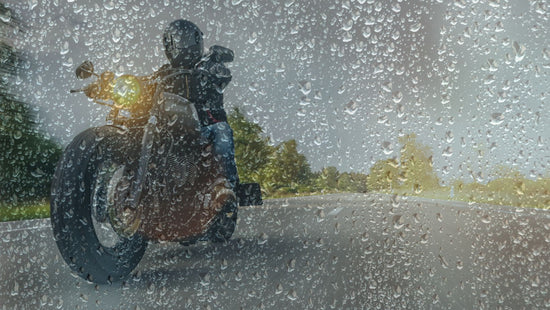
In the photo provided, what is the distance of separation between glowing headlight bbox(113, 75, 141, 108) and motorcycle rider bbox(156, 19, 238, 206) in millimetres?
51

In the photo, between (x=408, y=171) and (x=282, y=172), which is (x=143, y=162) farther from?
(x=408, y=171)

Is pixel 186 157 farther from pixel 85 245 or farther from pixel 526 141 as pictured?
Result: pixel 526 141

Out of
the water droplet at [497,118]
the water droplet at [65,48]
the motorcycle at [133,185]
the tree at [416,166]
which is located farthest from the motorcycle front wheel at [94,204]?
the water droplet at [497,118]

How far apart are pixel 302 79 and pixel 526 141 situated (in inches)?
13.6

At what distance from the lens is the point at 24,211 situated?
0.82 m

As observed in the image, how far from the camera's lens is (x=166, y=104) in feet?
2.98

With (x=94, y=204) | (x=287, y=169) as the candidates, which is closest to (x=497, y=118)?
(x=287, y=169)

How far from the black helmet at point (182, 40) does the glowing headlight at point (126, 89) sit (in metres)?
0.11

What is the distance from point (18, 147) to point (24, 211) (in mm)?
123

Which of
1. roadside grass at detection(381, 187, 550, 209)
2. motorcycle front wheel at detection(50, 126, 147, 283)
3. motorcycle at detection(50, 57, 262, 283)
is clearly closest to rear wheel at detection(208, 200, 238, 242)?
motorcycle at detection(50, 57, 262, 283)

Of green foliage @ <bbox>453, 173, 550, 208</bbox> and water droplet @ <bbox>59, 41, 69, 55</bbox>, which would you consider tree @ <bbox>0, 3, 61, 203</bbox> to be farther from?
green foliage @ <bbox>453, 173, 550, 208</bbox>

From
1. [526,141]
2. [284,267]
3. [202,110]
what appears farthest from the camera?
[202,110]

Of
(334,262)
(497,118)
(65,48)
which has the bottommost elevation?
(334,262)

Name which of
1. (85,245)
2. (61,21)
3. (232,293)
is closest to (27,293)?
(85,245)
